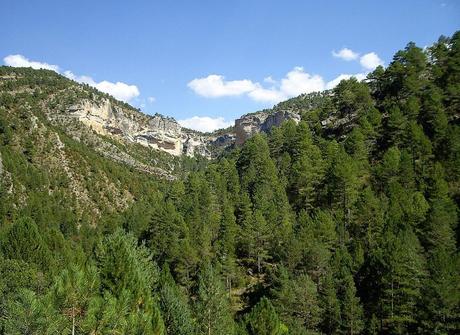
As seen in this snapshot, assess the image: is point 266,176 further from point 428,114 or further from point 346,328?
point 346,328

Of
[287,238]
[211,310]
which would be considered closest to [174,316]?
[211,310]

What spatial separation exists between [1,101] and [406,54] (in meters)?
115

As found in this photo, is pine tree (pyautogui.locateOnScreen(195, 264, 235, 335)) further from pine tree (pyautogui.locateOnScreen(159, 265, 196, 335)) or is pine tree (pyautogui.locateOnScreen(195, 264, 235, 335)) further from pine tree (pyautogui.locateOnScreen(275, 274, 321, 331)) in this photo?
pine tree (pyautogui.locateOnScreen(275, 274, 321, 331))

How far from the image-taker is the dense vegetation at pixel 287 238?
28.2m

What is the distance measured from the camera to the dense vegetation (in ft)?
92.6

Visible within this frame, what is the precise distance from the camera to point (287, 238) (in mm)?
51875

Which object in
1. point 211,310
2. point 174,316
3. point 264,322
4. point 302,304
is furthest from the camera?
point 302,304

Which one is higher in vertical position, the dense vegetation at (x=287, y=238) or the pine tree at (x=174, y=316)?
the dense vegetation at (x=287, y=238)

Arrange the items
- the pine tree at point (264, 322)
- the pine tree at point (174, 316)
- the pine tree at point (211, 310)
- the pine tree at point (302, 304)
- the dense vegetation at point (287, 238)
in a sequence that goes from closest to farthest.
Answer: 1. the dense vegetation at point (287, 238)
2. the pine tree at point (264, 322)
3. the pine tree at point (174, 316)
4. the pine tree at point (211, 310)
5. the pine tree at point (302, 304)

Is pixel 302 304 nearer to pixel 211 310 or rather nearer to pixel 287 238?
pixel 287 238

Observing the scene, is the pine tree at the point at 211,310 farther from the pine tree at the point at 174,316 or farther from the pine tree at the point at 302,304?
the pine tree at the point at 302,304

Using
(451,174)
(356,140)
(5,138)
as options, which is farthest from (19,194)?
(451,174)

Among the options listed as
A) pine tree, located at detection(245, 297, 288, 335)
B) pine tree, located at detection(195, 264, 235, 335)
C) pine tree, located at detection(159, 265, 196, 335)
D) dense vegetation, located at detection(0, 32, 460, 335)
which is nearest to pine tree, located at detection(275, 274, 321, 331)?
dense vegetation, located at detection(0, 32, 460, 335)

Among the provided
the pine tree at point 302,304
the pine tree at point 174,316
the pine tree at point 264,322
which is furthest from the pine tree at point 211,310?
the pine tree at point 302,304
